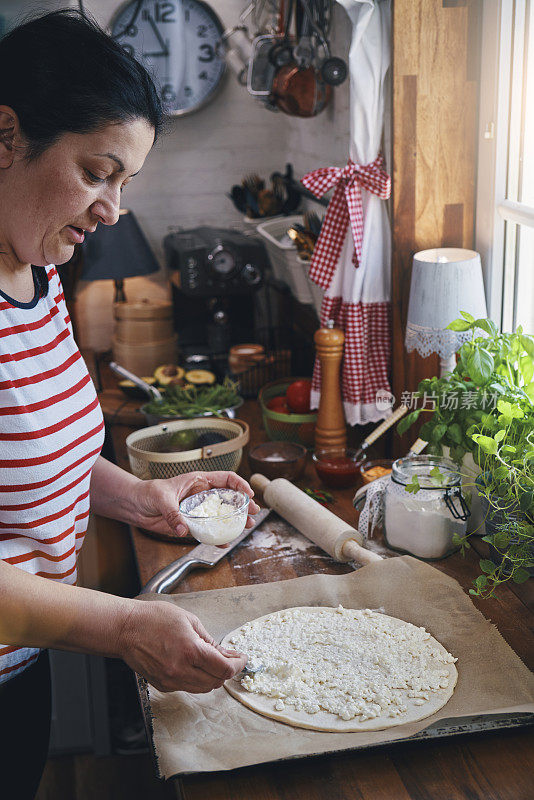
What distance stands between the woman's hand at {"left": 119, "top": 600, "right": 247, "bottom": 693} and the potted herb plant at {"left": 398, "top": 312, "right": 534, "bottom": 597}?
44cm

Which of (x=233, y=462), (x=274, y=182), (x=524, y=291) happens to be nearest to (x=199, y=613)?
(x=233, y=462)

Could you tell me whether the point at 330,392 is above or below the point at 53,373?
below

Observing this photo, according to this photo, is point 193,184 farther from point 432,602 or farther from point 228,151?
point 432,602

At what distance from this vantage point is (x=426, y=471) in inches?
58.5

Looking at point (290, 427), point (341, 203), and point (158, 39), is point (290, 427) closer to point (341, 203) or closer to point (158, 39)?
point (341, 203)

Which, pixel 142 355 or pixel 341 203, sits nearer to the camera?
pixel 341 203

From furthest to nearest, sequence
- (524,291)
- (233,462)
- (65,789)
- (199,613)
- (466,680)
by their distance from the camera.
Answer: (65,789) → (233,462) → (524,291) → (199,613) → (466,680)

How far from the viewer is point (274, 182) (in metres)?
2.96

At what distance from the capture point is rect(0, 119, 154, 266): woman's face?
3.24 ft

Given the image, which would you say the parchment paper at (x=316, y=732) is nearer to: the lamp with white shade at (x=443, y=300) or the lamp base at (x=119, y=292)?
the lamp with white shade at (x=443, y=300)

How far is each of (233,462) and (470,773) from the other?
3.09 ft

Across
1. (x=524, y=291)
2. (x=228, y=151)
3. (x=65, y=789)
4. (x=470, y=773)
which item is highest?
(x=228, y=151)

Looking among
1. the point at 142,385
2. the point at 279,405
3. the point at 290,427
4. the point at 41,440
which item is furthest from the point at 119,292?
the point at 41,440

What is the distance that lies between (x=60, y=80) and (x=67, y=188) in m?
0.13
